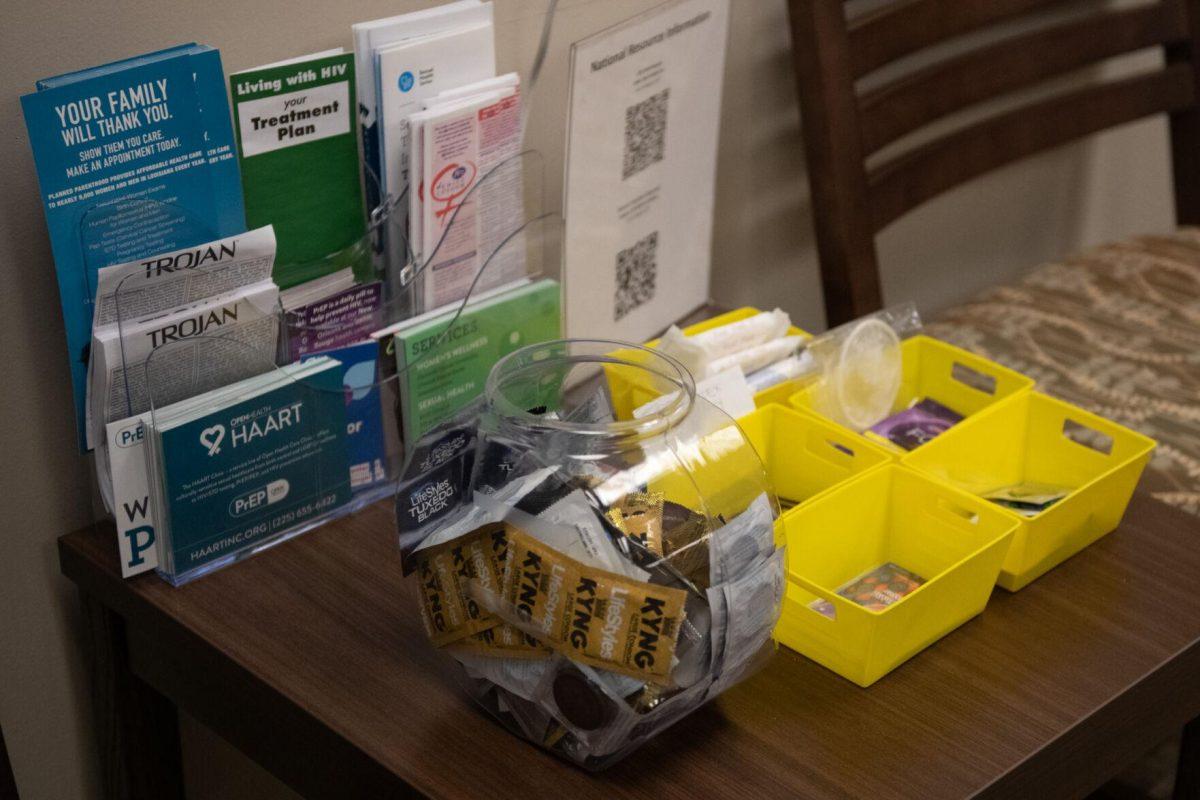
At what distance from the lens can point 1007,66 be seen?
64.0 inches

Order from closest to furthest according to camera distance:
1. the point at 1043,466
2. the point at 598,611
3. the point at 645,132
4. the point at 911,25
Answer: the point at 598,611 → the point at 1043,466 → the point at 645,132 → the point at 911,25

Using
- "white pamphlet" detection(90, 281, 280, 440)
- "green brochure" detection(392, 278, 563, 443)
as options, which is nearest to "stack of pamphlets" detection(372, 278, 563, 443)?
"green brochure" detection(392, 278, 563, 443)

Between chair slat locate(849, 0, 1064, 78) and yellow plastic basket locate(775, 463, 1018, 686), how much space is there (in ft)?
1.96

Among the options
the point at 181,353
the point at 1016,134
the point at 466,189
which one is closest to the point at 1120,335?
the point at 1016,134

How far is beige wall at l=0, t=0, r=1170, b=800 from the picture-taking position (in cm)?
91

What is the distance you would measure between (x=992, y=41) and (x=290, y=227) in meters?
1.11

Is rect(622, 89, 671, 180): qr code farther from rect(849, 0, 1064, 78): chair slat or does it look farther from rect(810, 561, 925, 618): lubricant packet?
rect(810, 561, 925, 618): lubricant packet

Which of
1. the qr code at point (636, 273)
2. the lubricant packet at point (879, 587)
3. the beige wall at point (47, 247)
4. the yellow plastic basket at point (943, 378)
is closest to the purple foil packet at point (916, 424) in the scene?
the yellow plastic basket at point (943, 378)

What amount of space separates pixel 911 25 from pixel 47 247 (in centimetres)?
96

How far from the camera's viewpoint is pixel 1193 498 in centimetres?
125

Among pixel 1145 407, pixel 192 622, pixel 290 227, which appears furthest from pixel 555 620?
pixel 1145 407

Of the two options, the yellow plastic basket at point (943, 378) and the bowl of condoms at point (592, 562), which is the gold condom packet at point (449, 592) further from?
the yellow plastic basket at point (943, 378)

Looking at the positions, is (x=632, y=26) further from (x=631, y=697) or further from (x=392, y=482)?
(x=631, y=697)

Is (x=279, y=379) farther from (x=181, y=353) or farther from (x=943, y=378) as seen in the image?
(x=943, y=378)
